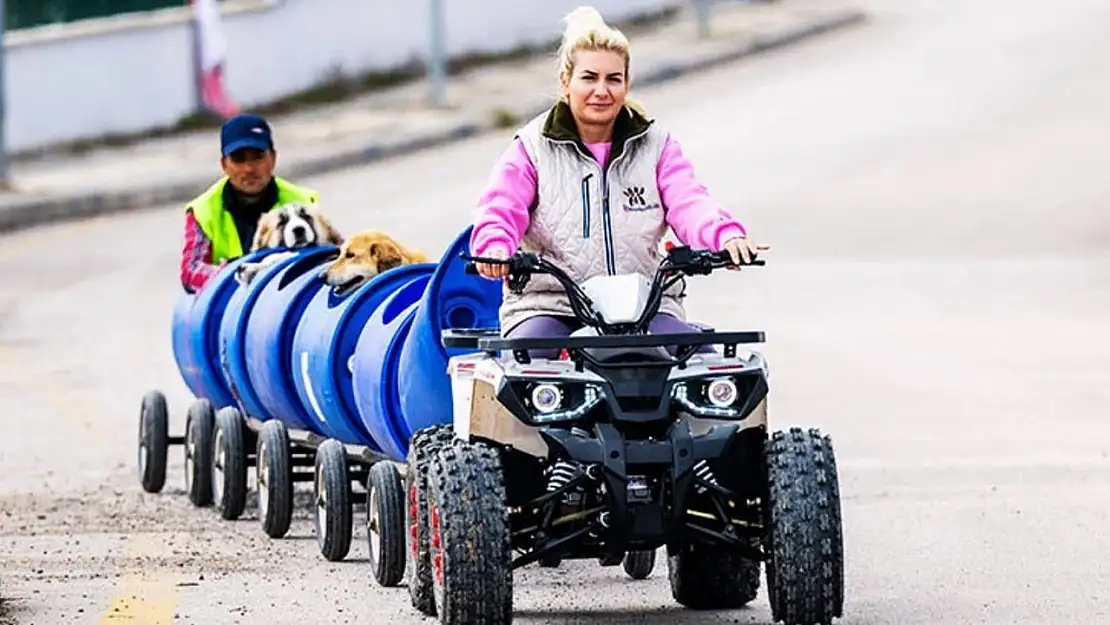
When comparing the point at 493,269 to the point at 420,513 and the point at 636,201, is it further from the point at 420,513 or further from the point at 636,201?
the point at 420,513

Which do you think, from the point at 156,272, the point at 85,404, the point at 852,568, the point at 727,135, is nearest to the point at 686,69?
the point at 727,135

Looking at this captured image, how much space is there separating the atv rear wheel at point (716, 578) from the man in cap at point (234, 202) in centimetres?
455

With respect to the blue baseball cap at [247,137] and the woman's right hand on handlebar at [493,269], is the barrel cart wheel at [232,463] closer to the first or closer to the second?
the blue baseball cap at [247,137]

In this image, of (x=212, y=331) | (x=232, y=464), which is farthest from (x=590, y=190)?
(x=212, y=331)

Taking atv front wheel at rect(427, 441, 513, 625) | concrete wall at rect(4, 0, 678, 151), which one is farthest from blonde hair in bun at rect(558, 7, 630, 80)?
concrete wall at rect(4, 0, 678, 151)

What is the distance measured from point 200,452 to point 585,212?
394cm

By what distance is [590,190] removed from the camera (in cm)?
841

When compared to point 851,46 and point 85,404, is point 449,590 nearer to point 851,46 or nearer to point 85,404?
point 85,404

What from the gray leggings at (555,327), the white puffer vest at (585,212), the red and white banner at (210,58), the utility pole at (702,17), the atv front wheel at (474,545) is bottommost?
the atv front wheel at (474,545)

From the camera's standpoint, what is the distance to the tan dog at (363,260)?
10.9 meters

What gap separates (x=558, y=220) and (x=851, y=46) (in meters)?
30.7

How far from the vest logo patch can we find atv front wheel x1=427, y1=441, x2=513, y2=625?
0.97 meters

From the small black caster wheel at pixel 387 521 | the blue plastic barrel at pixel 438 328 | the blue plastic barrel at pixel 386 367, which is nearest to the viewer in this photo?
the small black caster wheel at pixel 387 521

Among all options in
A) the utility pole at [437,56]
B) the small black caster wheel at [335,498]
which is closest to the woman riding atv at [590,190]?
the small black caster wheel at [335,498]
